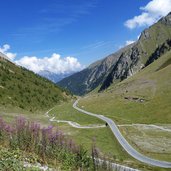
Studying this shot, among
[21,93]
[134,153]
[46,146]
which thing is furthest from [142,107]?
[46,146]

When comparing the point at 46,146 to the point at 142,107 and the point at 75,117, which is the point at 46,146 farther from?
the point at 142,107

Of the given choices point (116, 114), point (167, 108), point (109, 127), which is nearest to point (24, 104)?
point (116, 114)

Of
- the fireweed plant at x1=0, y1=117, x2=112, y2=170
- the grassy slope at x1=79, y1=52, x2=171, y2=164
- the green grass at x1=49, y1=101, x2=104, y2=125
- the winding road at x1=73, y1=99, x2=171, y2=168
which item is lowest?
the winding road at x1=73, y1=99, x2=171, y2=168

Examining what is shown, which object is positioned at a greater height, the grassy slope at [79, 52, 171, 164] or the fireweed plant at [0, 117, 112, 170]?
the grassy slope at [79, 52, 171, 164]

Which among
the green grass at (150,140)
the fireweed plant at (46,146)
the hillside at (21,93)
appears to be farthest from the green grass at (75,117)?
the fireweed plant at (46,146)

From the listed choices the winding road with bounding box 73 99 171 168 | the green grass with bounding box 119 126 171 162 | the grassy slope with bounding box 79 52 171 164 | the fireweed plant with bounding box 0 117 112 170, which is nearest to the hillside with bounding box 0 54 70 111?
the grassy slope with bounding box 79 52 171 164

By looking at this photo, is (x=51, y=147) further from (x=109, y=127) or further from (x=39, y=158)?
(x=109, y=127)

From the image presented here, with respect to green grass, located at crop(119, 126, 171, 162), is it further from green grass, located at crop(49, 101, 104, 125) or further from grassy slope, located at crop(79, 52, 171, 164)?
green grass, located at crop(49, 101, 104, 125)

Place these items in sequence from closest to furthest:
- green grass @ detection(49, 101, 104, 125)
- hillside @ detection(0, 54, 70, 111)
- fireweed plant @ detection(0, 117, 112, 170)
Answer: fireweed plant @ detection(0, 117, 112, 170) < green grass @ detection(49, 101, 104, 125) < hillside @ detection(0, 54, 70, 111)

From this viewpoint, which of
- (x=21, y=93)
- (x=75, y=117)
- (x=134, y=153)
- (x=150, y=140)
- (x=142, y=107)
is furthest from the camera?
(x=21, y=93)

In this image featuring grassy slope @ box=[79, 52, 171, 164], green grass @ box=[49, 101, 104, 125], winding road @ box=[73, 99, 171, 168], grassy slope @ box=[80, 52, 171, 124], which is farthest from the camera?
grassy slope @ box=[80, 52, 171, 124]

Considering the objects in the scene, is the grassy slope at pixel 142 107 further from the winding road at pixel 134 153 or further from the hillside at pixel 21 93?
the winding road at pixel 134 153

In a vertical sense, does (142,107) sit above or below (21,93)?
below

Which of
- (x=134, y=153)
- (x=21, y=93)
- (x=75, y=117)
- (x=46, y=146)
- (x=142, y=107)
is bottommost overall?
(x=134, y=153)
